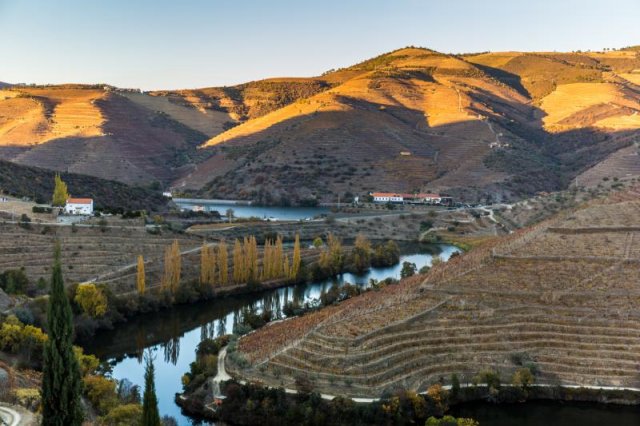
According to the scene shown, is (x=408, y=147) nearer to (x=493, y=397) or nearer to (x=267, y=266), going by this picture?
(x=267, y=266)

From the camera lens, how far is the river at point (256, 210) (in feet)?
390

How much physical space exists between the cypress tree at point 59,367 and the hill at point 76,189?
68.5m

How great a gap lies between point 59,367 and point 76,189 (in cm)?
8297

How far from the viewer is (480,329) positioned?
44.8 m

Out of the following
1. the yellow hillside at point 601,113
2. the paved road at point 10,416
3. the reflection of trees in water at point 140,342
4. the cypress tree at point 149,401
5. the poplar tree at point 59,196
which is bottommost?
the reflection of trees in water at point 140,342

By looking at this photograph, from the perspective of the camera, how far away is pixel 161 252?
71875mm

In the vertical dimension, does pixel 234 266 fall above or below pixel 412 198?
below

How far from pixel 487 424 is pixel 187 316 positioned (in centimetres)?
3024

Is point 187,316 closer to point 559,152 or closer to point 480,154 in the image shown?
point 480,154

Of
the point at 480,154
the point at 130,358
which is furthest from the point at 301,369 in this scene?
the point at 480,154

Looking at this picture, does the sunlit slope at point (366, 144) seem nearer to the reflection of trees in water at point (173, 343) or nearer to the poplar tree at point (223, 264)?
the poplar tree at point (223, 264)

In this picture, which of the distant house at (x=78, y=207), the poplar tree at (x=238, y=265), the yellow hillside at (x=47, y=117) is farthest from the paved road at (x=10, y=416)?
the yellow hillside at (x=47, y=117)

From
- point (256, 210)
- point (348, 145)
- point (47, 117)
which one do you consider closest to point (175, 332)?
point (256, 210)

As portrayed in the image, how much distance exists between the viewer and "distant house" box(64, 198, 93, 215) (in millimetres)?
79875
